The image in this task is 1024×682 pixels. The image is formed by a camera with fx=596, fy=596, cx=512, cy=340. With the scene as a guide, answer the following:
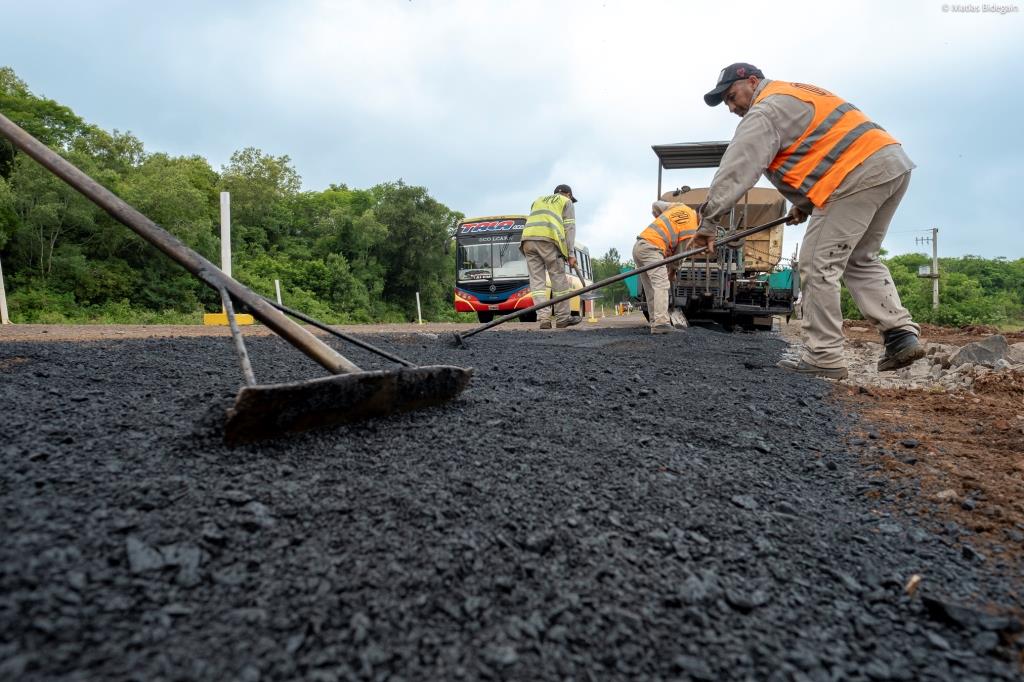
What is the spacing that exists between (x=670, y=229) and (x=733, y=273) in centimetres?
281

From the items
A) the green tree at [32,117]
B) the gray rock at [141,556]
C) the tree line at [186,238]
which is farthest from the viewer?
the green tree at [32,117]

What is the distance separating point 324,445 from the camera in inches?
66.6

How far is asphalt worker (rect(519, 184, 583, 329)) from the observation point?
7715 millimetres

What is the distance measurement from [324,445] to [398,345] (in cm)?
325

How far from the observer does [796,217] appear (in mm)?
4113

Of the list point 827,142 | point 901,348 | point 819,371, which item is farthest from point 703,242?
point 901,348

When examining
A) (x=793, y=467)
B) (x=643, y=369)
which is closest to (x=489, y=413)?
(x=793, y=467)

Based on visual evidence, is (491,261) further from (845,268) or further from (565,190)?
(845,268)

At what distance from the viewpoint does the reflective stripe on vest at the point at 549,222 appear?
7.67 m

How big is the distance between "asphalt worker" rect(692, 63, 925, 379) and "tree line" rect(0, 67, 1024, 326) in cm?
1581

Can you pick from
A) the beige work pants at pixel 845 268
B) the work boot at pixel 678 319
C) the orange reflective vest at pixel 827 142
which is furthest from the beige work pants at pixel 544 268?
the orange reflective vest at pixel 827 142

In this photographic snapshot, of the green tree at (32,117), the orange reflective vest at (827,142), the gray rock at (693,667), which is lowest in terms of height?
the gray rock at (693,667)

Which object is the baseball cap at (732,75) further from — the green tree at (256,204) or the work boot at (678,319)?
the green tree at (256,204)

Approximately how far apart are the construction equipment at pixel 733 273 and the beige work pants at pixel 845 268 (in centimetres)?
480
